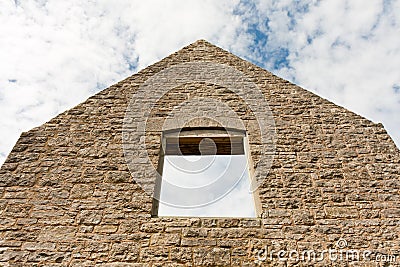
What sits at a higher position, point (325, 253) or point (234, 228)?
point (234, 228)

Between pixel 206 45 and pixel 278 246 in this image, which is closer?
pixel 278 246

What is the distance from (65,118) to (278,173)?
11.7ft

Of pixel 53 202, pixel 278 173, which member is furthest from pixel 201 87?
pixel 53 202

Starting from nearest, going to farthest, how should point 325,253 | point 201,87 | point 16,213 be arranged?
point 325,253 < point 16,213 < point 201,87

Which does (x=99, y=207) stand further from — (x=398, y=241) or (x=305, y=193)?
(x=398, y=241)

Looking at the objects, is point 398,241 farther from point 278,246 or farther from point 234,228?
point 234,228

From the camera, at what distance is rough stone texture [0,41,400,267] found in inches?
142

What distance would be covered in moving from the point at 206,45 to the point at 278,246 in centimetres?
475

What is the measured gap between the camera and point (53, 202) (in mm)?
4043

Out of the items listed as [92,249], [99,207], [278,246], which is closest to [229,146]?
[278,246]

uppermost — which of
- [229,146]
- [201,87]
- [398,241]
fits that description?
[201,87]

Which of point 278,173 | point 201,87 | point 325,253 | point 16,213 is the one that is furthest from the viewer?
point 201,87

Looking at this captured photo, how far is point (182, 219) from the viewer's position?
12.7ft

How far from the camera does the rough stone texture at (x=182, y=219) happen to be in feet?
11.8
